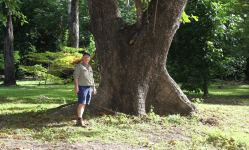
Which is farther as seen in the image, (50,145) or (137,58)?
(137,58)

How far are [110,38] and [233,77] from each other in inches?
1140

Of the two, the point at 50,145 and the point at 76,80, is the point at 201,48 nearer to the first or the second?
the point at 76,80

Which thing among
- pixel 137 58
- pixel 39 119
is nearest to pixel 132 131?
pixel 137 58

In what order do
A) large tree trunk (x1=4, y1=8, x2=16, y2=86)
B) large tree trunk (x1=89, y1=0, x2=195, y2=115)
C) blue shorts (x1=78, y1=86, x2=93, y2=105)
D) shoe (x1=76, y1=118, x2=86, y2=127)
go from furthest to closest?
1. large tree trunk (x1=4, y1=8, x2=16, y2=86)
2. large tree trunk (x1=89, y1=0, x2=195, y2=115)
3. blue shorts (x1=78, y1=86, x2=93, y2=105)
4. shoe (x1=76, y1=118, x2=86, y2=127)

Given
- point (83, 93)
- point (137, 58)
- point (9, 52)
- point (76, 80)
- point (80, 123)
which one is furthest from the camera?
point (9, 52)

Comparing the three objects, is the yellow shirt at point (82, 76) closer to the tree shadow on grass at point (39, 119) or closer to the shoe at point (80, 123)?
the shoe at point (80, 123)

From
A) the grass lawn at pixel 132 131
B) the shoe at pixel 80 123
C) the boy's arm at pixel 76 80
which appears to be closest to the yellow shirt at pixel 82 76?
the boy's arm at pixel 76 80

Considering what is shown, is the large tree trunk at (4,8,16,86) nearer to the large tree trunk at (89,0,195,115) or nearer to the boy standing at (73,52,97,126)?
the large tree trunk at (89,0,195,115)

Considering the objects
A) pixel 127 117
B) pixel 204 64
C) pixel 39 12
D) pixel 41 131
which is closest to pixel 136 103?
pixel 127 117

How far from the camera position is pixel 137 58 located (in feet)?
41.3

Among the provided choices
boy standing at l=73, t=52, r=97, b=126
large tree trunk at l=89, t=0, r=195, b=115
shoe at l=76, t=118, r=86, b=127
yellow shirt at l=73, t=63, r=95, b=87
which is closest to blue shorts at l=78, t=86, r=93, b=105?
boy standing at l=73, t=52, r=97, b=126

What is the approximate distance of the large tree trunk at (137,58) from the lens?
1251 centimetres

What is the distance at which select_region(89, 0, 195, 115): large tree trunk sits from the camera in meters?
12.5

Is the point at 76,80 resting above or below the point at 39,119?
above
